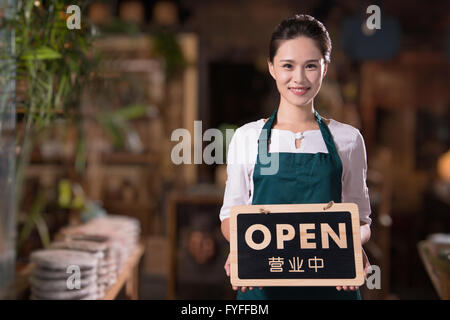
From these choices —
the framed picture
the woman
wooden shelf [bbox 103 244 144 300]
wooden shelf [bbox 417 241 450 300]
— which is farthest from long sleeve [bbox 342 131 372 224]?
the framed picture

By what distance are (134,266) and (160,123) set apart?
11.2 ft

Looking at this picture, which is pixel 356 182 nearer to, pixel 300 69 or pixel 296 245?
pixel 296 245

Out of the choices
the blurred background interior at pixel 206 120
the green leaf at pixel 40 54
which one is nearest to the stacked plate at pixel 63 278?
the blurred background interior at pixel 206 120

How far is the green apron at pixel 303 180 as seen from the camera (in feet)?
4.47

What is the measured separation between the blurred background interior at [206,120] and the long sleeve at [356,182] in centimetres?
102

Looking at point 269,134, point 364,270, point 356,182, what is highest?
point 269,134

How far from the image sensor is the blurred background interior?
11.4ft

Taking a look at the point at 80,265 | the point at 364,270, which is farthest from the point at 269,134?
the point at 80,265

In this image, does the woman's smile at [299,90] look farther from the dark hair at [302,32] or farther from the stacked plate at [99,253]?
the stacked plate at [99,253]

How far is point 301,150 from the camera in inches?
53.9

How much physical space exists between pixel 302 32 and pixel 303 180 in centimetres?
43

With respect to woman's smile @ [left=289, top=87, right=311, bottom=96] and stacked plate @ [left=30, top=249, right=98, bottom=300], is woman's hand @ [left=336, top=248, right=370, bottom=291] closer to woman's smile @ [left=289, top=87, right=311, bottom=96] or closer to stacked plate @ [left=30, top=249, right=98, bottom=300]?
woman's smile @ [left=289, top=87, right=311, bottom=96]

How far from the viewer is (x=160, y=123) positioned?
5516mm
